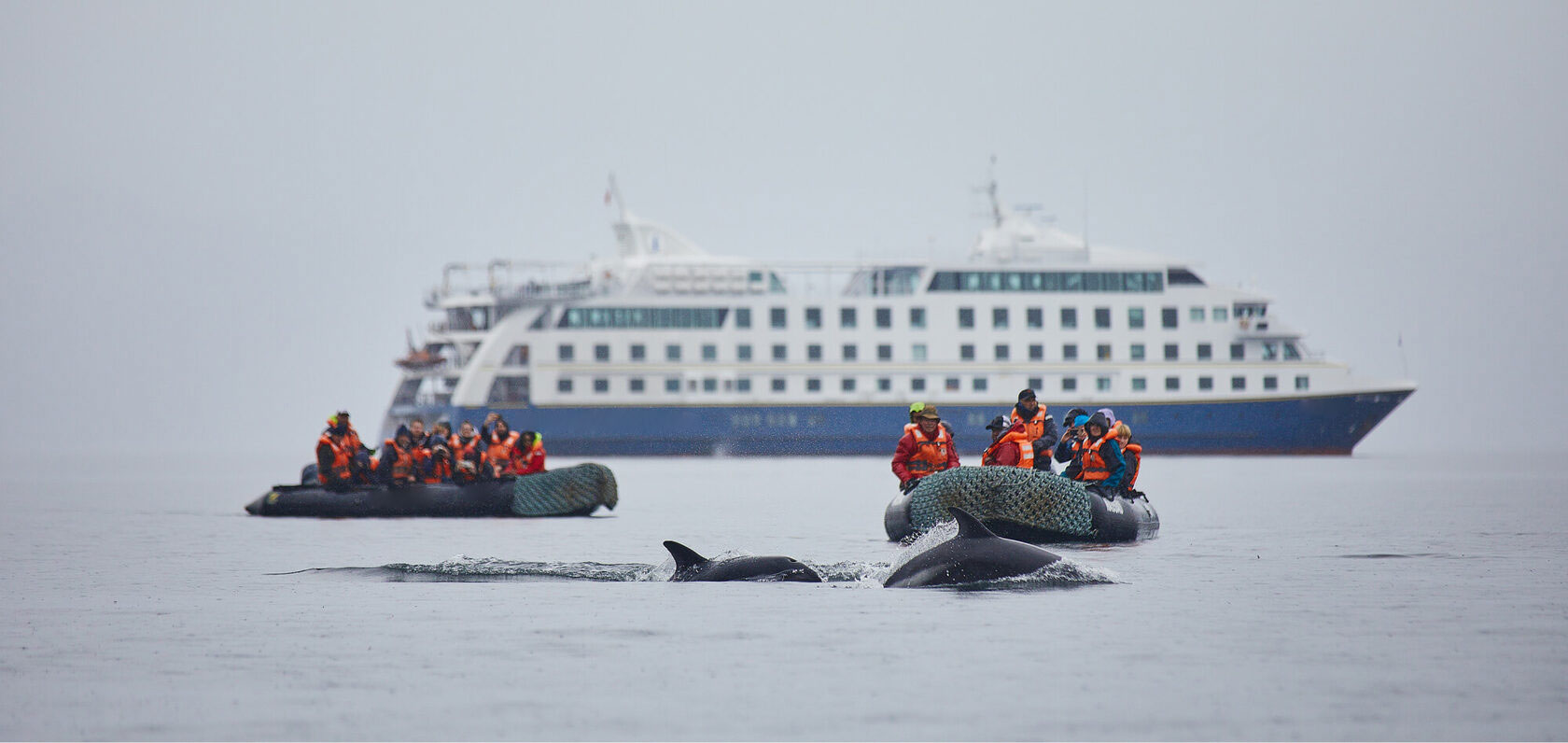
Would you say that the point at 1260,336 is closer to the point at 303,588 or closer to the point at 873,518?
the point at 873,518

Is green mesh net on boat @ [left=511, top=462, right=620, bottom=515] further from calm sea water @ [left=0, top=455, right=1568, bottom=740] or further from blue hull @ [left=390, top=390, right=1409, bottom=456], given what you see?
blue hull @ [left=390, top=390, right=1409, bottom=456]

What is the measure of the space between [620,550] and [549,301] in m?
59.4

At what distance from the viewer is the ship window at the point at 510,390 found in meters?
81.1

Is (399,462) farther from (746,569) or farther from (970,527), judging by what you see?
(970,527)

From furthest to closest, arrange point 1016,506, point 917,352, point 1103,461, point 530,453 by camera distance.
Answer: point 917,352 < point 530,453 < point 1103,461 < point 1016,506

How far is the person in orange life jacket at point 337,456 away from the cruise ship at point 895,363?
4593 centimetres

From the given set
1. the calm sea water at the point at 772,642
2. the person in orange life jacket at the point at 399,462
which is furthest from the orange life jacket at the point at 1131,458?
the person in orange life jacket at the point at 399,462

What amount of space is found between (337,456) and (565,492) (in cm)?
428

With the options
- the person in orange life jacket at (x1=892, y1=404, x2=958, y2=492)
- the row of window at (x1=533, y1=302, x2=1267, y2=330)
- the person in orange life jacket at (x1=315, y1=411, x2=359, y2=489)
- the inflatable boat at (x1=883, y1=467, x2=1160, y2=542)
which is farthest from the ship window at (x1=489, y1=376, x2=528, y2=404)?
the inflatable boat at (x1=883, y1=467, x2=1160, y2=542)

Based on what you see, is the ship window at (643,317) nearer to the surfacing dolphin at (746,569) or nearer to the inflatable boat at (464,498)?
the inflatable boat at (464,498)

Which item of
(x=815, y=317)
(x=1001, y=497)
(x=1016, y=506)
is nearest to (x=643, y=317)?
(x=815, y=317)

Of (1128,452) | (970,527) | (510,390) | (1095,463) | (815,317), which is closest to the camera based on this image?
(970,527)

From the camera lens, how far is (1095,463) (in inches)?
954

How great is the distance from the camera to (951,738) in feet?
32.8
